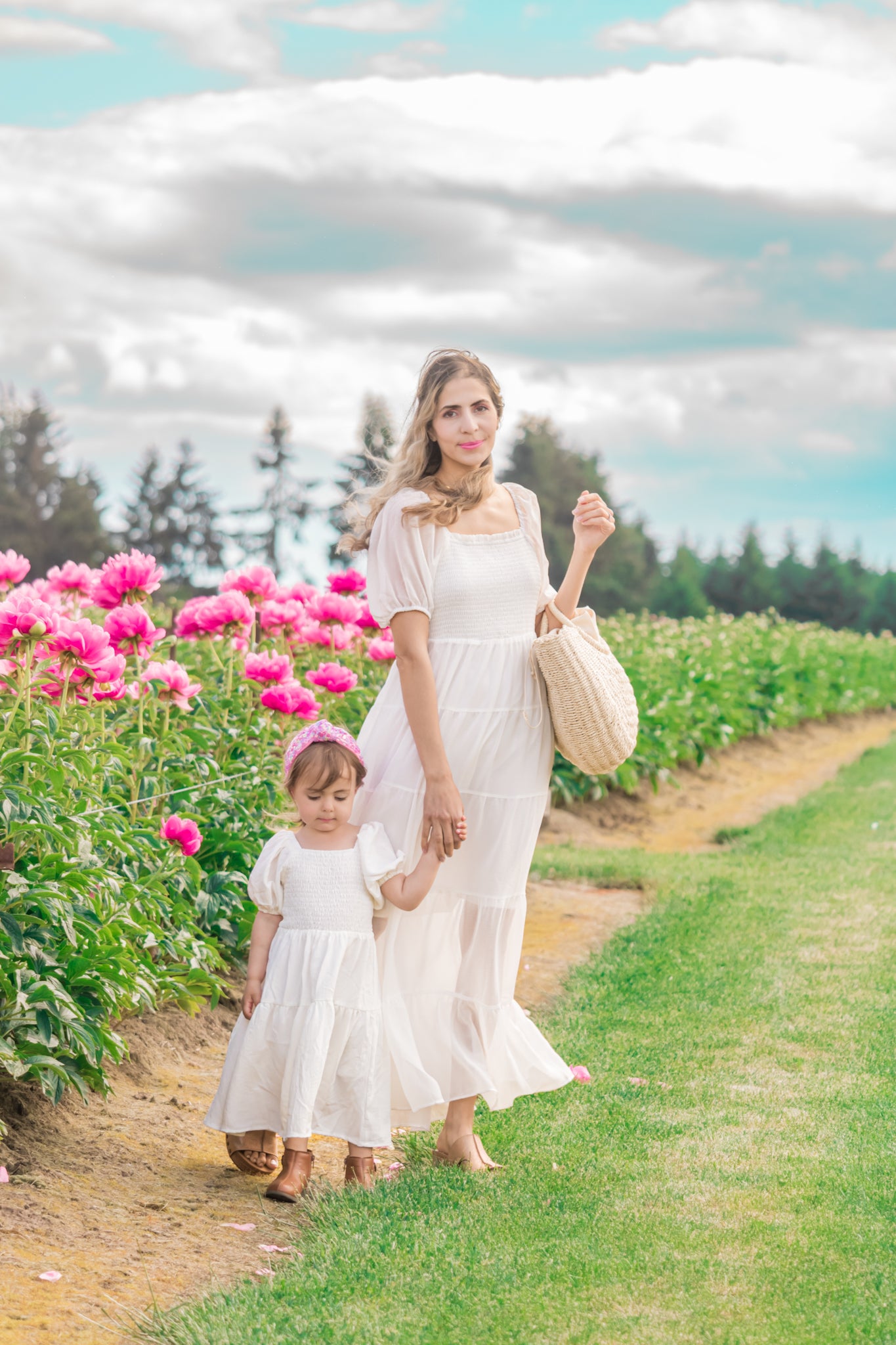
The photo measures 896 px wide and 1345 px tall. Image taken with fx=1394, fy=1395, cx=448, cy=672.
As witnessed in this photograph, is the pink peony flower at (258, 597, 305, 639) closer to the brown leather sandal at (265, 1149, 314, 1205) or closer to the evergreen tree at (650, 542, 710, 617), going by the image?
the brown leather sandal at (265, 1149, 314, 1205)

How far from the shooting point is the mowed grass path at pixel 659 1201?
8.86 ft

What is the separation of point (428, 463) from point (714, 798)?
8288mm

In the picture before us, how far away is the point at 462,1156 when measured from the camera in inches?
139

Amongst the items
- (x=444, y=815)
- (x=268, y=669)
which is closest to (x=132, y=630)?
(x=268, y=669)

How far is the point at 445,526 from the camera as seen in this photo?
3422 millimetres

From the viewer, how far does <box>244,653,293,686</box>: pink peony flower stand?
4883 mm

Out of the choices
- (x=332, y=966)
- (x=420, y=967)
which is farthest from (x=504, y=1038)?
(x=332, y=966)

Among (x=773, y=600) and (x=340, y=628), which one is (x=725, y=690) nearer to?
(x=340, y=628)

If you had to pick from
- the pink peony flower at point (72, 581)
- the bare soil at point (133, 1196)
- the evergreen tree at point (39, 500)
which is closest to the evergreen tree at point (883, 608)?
the evergreen tree at point (39, 500)

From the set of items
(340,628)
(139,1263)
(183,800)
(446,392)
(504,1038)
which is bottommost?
(139,1263)

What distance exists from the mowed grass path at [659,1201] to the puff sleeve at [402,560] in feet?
4.58

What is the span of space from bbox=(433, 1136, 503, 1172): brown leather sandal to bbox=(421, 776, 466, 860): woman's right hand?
31.0 inches

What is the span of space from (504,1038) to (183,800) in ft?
4.86

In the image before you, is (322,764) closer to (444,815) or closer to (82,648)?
(444,815)
